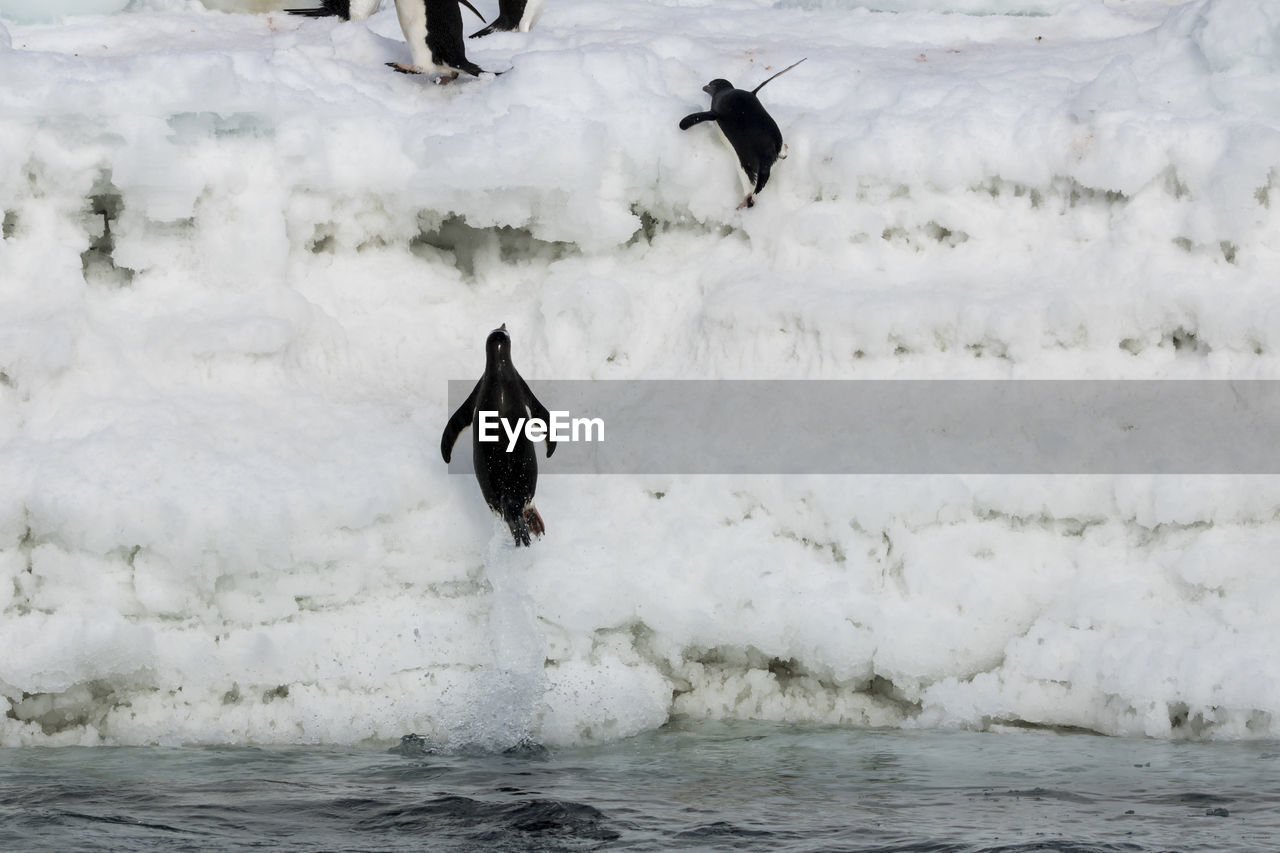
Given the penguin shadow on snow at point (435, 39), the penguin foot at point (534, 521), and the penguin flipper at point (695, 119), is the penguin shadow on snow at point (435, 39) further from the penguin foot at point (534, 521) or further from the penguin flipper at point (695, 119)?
the penguin foot at point (534, 521)

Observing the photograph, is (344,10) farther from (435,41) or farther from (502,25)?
(435,41)

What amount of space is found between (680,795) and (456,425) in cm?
174

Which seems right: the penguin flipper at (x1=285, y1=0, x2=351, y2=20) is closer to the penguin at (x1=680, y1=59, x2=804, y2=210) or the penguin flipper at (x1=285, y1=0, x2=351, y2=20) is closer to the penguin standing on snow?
the penguin standing on snow

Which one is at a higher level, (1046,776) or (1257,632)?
(1257,632)

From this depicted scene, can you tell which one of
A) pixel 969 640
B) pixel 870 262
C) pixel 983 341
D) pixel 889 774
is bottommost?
pixel 889 774

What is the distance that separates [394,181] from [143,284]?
102 centimetres

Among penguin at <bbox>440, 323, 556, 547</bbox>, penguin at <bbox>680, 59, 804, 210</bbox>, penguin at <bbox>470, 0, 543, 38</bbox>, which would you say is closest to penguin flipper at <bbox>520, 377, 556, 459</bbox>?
Answer: penguin at <bbox>440, 323, 556, 547</bbox>

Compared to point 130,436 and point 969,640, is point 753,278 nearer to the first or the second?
point 969,640

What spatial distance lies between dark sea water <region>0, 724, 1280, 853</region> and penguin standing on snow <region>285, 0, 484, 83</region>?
3.08 m

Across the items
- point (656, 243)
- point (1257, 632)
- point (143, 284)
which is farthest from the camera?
point (656, 243)

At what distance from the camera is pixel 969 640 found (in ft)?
15.8

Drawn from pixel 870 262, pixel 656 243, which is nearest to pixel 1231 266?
pixel 870 262

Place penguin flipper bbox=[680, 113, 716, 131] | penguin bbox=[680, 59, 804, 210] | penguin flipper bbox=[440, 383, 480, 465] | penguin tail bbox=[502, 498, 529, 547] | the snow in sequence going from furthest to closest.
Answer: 1. penguin flipper bbox=[680, 113, 716, 131]
2. penguin bbox=[680, 59, 804, 210]
3. penguin flipper bbox=[440, 383, 480, 465]
4. penguin tail bbox=[502, 498, 529, 547]
5. the snow

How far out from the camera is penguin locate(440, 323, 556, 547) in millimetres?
5012
